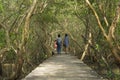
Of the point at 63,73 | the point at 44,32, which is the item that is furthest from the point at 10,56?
the point at 63,73

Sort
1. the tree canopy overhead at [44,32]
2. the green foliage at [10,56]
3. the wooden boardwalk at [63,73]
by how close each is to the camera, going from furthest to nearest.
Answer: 1. the green foliage at [10,56]
2. the tree canopy overhead at [44,32]
3. the wooden boardwalk at [63,73]

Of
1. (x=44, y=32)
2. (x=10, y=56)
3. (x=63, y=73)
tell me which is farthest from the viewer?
(x=44, y=32)

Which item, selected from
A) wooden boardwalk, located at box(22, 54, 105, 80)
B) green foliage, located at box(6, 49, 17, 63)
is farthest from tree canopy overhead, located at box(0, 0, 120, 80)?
wooden boardwalk, located at box(22, 54, 105, 80)

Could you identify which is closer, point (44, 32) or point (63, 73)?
point (63, 73)

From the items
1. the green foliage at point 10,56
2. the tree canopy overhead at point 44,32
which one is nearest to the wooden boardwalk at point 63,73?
the tree canopy overhead at point 44,32

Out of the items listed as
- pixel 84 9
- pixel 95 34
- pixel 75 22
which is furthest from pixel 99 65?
pixel 75 22

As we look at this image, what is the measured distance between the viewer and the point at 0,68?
1614 cm

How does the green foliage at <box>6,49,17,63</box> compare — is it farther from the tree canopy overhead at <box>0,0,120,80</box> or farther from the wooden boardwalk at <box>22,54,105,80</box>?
the wooden boardwalk at <box>22,54,105,80</box>

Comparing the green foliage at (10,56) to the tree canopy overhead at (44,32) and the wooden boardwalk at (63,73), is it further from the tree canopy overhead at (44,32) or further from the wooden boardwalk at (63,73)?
the wooden boardwalk at (63,73)

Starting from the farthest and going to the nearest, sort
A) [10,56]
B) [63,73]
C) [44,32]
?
[44,32] → [10,56] → [63,73]

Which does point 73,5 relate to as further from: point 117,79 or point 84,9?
point 117,79

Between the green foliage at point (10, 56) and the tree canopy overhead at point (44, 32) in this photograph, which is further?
the green foliage at point (10, 56)

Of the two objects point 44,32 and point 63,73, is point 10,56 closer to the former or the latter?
point 44,32

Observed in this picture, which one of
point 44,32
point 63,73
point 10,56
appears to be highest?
point 44,32
